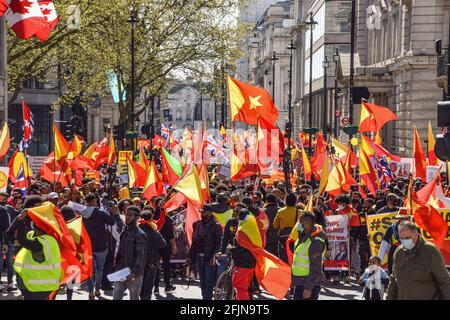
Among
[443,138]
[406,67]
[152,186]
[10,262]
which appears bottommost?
[10,262]

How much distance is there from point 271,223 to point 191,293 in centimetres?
161

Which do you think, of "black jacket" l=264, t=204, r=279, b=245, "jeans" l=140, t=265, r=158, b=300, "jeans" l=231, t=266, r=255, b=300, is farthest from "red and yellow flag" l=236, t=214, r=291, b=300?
"black jacket" l=264, t=204, r=279, b=245

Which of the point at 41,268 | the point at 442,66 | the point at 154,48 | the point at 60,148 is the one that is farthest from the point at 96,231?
the point at 154,48

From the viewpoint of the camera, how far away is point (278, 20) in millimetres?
132000

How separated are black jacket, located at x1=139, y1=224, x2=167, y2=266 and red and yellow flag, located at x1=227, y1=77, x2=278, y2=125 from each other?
764 cm

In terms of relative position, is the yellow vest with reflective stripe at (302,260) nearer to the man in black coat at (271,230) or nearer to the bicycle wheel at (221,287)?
the bicycle wheel at (221,287)

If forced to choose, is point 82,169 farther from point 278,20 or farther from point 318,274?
point 278,20

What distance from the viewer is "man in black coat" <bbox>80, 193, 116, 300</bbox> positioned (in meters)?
14.9

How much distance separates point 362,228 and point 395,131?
31003 mm

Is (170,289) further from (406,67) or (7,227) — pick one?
(406,67)

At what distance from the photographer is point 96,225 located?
14938mm
